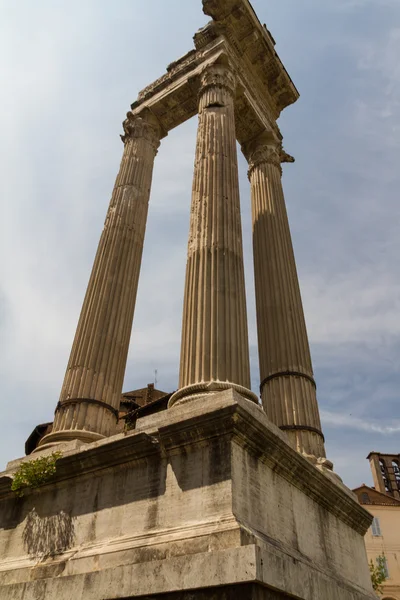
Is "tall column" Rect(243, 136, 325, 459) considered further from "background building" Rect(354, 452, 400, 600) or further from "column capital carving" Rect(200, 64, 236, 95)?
"background building" Rect(354, 452, 400, 600)

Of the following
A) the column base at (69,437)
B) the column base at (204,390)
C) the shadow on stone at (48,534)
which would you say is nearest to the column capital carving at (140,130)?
the column base at (69,437)

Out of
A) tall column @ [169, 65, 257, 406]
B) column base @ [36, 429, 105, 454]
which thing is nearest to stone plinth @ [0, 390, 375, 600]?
column base @ [36, 429, 105, 454]

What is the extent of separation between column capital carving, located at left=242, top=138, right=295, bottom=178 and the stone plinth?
1240cm

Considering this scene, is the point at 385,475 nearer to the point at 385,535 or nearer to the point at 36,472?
the point at 385,535

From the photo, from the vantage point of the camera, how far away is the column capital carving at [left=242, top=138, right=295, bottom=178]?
18781 millimetres

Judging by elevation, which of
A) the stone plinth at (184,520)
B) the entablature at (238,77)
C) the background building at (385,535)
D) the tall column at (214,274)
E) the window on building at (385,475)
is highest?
the window on building at (385,475)

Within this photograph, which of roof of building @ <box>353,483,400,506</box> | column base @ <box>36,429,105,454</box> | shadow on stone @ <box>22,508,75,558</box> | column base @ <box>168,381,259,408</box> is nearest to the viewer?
shadow on stone @ <box>22,508,75,558</box>

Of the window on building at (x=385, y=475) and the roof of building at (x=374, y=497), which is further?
the window on building at (x=385, y=475)

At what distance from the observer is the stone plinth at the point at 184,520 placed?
661 cm

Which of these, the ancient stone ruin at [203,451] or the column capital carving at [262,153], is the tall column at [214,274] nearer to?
the ancient stone ruin at [203,451]

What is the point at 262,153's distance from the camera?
62.2ft

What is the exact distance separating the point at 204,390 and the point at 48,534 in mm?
3800

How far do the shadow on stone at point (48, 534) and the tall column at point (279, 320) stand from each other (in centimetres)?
551

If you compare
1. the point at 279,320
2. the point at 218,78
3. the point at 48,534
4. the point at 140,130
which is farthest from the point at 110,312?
the point at 218,78
